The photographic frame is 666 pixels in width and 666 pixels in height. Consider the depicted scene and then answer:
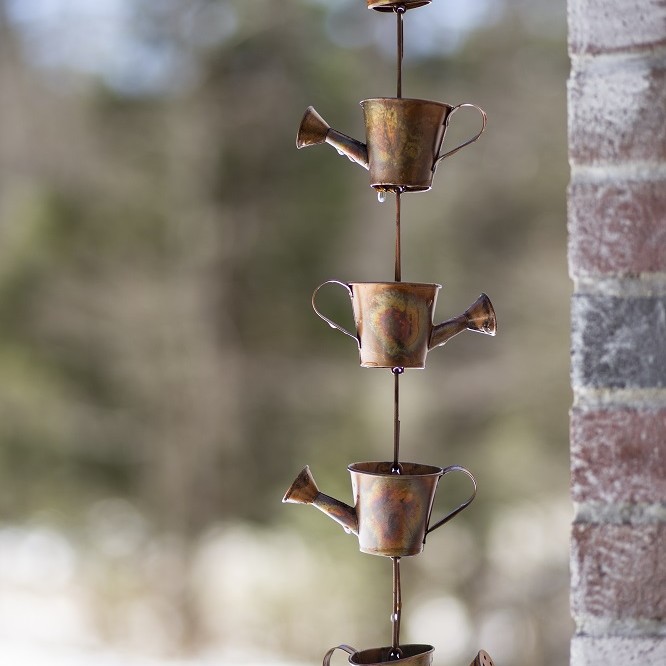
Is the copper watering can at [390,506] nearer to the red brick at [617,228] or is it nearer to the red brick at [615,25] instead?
the red brick at [617,228]

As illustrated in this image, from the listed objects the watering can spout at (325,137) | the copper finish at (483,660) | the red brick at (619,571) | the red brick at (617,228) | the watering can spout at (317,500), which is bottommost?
the copper finish at (483,660)

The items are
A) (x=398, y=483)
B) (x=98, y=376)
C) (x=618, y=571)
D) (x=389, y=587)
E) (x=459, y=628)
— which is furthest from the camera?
(x=98, y=376)

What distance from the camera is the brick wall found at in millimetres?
656

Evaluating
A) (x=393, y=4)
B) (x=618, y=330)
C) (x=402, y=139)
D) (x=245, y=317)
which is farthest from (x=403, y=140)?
(x=245, y=317)

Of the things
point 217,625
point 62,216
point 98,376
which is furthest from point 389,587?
point 62,216

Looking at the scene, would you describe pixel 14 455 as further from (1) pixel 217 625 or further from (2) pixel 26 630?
(1) pixel 217 625

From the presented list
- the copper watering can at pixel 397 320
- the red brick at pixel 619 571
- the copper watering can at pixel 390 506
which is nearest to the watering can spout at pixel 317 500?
the copper watering can at pixel 390 506

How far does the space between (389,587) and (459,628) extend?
496 millimetres

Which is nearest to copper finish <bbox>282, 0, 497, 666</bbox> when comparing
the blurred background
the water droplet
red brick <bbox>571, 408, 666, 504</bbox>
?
the water droplet

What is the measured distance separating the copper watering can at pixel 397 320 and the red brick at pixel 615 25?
0.21 meters

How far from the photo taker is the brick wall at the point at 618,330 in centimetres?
66

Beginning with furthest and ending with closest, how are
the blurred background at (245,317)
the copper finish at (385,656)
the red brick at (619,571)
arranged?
the blurred background at (245,317), the copper finish at (385,656), the red brick at (619,571)

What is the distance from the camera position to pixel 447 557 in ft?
15.8

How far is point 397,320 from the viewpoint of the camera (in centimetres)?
78
